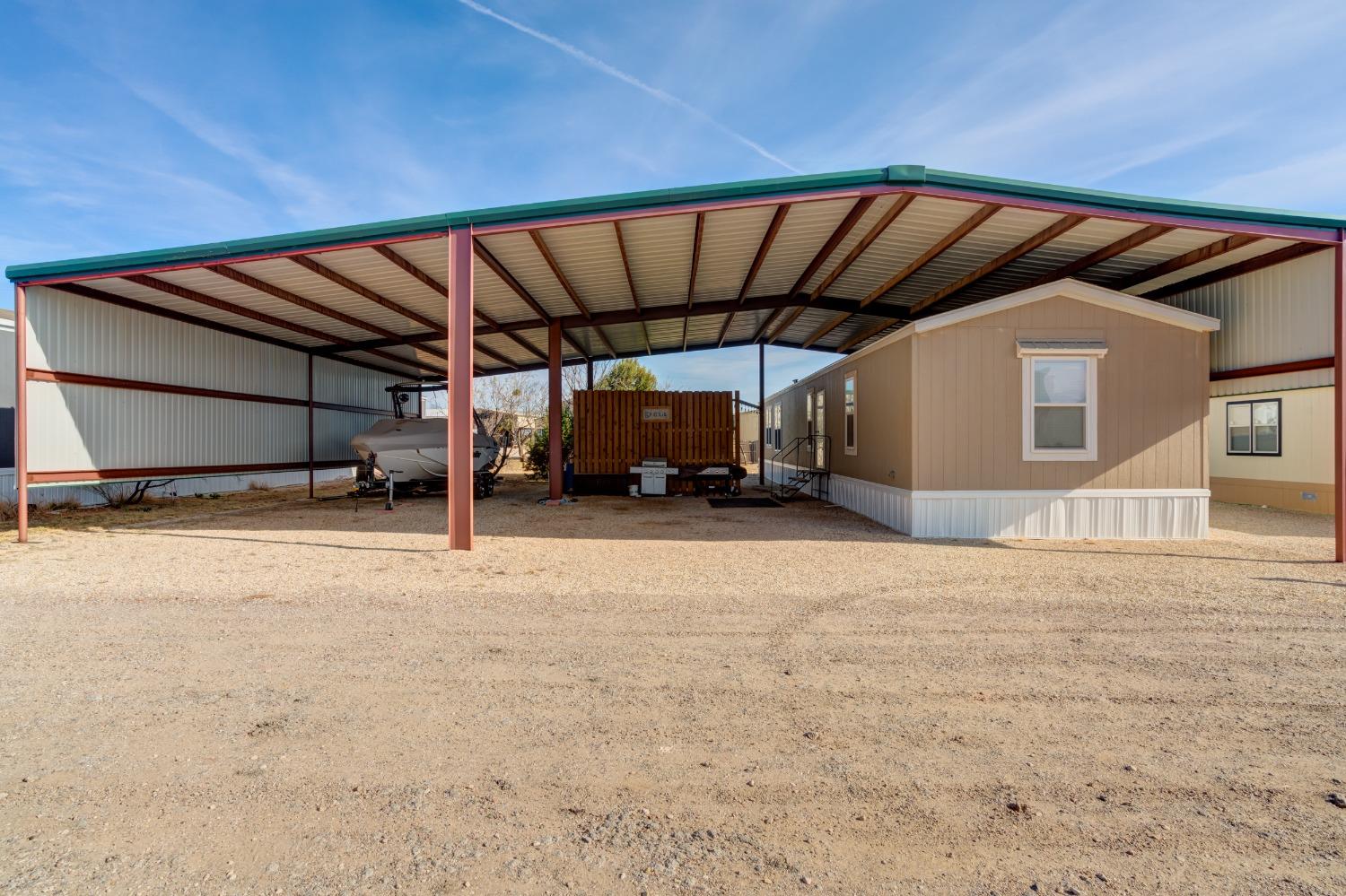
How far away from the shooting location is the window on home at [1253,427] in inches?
485

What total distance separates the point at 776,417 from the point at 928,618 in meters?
16.0

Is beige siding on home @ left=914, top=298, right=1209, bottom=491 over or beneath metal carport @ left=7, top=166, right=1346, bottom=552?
beneath

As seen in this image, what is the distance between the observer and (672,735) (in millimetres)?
3086

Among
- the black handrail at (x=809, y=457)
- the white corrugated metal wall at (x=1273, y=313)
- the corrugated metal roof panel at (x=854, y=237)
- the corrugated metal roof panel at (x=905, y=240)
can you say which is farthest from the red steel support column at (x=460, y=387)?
the white corrugated metal wall at (x=1273, y=313)

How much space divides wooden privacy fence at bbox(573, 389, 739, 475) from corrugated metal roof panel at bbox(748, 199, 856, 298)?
3620mm

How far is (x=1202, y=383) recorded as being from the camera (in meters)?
9.00

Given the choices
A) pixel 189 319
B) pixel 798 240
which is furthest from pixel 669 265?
pixel 189 319

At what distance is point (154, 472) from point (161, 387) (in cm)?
147

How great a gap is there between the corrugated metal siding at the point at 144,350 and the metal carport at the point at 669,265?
17cm

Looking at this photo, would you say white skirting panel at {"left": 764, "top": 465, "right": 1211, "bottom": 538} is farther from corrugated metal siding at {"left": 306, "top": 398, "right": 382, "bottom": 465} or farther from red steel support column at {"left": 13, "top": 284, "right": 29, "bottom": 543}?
corrugated metal siding at {"left": 306, "top": 398, "right": 382, "bottom": 465}

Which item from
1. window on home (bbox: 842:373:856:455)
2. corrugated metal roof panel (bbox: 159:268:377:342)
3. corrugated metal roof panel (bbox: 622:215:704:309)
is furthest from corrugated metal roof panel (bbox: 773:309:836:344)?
corrugated metal roof panel (bbox: 159:268:377:342)

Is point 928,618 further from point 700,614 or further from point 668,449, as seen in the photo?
point 668,449

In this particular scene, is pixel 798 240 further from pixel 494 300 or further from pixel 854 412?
pixel 494 300

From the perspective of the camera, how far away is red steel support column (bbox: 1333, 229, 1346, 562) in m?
7.41
